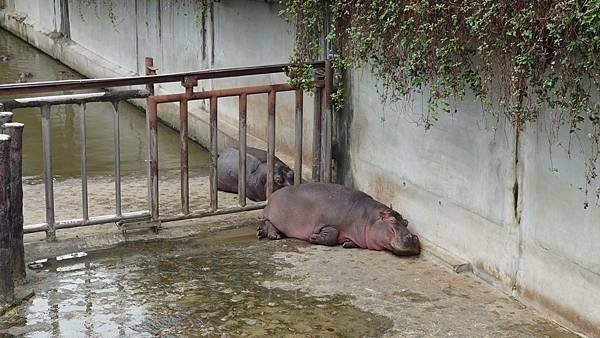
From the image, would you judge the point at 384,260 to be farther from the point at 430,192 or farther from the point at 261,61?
the point at 261,61

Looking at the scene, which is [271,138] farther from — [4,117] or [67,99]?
[4,117]

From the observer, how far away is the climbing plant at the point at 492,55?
17.2 feet

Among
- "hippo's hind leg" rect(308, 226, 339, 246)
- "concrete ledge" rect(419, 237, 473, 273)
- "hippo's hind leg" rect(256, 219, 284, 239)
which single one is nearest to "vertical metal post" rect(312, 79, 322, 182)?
"hippo's hind leg" rect(256, 219, 284, 239)

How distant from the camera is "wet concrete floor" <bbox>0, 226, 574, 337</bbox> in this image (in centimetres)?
585

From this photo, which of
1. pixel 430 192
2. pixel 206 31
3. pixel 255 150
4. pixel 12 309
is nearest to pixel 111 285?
pixel 12 309

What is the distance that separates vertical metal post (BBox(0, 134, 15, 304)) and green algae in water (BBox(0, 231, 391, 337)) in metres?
0.16

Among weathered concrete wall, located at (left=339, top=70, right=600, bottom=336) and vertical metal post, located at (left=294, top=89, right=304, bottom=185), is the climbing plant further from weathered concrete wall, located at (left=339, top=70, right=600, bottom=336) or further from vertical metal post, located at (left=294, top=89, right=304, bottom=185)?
vertical metal post, located at (left=294, top=89, right=304, bottom=185)

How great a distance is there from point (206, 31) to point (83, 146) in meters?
4.32

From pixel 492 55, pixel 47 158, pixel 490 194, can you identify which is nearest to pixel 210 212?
pixel 47 158

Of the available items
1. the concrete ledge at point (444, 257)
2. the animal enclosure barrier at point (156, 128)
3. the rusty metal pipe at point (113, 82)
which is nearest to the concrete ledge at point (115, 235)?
the animal enclosure barrier at point (156, 128)

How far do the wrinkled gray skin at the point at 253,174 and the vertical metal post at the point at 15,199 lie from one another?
252cm

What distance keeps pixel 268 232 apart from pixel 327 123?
3.84 ft

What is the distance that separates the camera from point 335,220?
743cm

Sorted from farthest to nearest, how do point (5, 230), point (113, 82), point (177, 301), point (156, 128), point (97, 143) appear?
point (97, 143), point (156, 128), point (113, 82), point (177, 301), point (5, 230)
